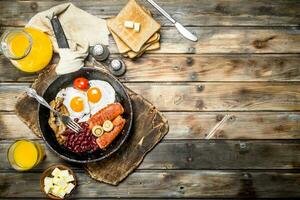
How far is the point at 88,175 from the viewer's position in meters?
2.20

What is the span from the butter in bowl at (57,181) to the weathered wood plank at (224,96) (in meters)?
0.53

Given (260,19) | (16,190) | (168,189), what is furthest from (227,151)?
(16,190)

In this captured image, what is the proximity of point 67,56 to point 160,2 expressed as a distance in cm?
54

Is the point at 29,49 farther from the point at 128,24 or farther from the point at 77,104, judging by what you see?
the point at 128,24

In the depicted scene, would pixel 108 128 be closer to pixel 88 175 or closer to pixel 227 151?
pixel 88 175

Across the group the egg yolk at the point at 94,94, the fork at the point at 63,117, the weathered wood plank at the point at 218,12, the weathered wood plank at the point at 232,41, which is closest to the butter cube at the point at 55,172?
the fork at the point at 63,117

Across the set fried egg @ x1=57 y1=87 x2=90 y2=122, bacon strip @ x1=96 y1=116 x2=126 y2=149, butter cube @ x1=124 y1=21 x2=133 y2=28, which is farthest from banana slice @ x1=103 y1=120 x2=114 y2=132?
butter cube @ x1=124 y1=21 x2=133 y2=28

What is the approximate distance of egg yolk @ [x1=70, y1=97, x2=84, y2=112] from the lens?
211cm

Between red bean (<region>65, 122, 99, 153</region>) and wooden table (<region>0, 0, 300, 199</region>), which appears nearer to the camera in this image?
red bean (<region>65, 122, 99, 153</region>)

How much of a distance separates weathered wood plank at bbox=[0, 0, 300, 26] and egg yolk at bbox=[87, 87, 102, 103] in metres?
0.40

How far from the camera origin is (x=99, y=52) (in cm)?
217

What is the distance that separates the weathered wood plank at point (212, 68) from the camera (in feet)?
7.28

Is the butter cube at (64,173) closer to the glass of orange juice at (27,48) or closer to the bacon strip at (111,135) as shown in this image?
the bacon strip at (111,135)

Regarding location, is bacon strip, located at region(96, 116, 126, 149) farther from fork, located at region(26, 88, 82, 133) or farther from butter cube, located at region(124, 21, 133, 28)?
butter cube, located at region(124, 21, 133, 28)
